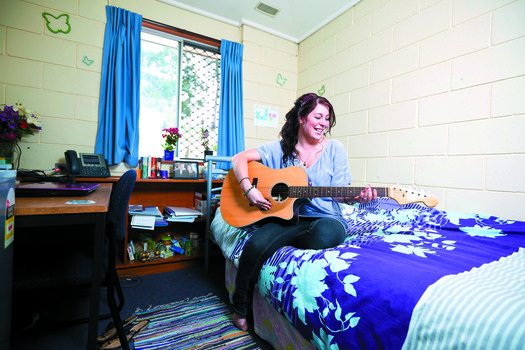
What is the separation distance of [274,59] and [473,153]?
2204mm

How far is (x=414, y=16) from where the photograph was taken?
1.92 metres

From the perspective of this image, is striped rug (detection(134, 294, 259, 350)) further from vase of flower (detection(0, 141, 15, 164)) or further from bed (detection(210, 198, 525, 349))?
vase of flower (detection(0, 141, 15, 164))

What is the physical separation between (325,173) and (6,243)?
1.30m

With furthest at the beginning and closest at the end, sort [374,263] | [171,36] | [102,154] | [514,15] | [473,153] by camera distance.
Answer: [171,36] → [102,154] → [473,153] → [514,15] → [374,263]

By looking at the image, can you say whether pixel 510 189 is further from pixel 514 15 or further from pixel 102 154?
pixel 102 154

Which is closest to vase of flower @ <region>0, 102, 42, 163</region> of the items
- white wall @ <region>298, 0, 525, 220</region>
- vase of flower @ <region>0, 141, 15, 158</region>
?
vase of flower @ <region>0, 141, 15, 158</region>

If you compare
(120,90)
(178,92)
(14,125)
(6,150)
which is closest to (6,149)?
(6,150)

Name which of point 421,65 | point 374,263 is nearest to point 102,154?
point 374,263

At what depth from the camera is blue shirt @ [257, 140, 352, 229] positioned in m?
1.38

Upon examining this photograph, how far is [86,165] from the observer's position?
188 centimetres

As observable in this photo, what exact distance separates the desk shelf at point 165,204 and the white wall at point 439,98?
1.49 metres

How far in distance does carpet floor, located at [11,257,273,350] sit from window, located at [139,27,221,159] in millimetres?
1189

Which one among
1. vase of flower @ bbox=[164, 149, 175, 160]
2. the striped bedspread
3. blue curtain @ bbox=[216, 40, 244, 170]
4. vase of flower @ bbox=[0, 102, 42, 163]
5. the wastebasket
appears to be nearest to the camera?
the striped bedspread

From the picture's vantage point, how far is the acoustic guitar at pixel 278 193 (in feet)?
3.98
